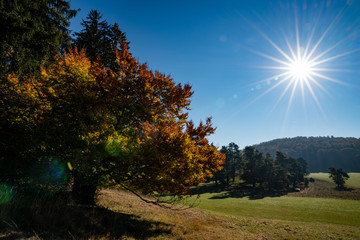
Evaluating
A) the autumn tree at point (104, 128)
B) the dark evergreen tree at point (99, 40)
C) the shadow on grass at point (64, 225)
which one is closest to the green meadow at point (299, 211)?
the shadow on grass at point (64, 225)

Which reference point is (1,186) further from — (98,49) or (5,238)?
(98,49)

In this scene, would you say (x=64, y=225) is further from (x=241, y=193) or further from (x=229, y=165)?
(x=229, y=165)

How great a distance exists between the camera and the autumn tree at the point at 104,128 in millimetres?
7863

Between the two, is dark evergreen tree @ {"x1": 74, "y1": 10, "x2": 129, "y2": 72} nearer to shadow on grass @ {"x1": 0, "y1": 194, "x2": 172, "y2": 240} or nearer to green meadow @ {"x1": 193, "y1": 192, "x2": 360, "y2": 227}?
shadow on grass @ {"x1": 0, "y1": 194, "x2": 172, "y2": 240}

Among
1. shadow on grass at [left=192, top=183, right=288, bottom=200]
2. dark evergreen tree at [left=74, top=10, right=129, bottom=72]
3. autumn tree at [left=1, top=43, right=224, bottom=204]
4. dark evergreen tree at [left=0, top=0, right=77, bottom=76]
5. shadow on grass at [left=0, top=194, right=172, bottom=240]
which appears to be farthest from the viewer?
shadow on grass at [left=192, top=183, right=288, bottom=200]

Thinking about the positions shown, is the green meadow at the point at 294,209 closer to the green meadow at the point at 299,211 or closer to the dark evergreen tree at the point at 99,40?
the green meadow at the point at 299,211

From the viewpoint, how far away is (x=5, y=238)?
4.30m

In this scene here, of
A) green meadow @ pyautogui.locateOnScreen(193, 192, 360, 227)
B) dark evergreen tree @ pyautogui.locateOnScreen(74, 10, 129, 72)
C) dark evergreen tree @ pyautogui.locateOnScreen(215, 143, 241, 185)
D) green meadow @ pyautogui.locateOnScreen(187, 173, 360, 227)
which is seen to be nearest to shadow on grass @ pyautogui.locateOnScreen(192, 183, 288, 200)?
dark evergreen tree @ pyautogui.locateOnScreen(215, 143, 241, 185)

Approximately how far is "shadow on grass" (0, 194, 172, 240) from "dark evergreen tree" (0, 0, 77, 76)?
9.65 m

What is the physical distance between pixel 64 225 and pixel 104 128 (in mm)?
4340

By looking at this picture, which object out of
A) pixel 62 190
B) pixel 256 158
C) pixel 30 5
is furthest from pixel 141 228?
pixel 256 158

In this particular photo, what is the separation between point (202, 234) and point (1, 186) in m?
10.5

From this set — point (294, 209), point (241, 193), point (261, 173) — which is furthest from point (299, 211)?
point (261, 173)

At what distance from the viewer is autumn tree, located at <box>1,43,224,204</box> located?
25.8ft
